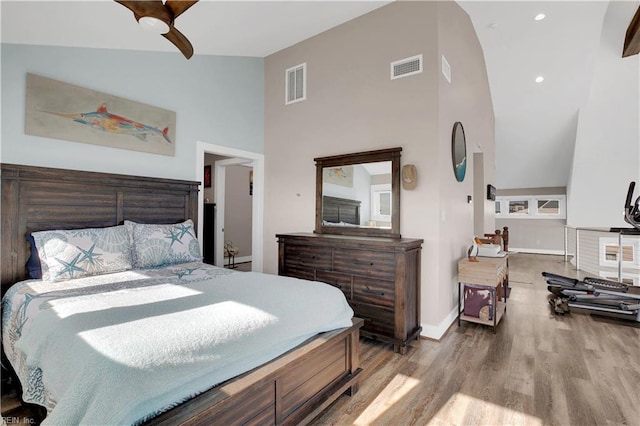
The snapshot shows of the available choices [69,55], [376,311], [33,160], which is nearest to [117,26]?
[69,55]

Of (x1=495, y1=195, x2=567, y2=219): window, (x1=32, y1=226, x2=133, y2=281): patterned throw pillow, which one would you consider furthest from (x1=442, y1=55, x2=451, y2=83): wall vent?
(x1=495, y1=195, x2=567, y2=219): window

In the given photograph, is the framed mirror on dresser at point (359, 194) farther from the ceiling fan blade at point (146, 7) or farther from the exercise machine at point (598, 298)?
the exercise machine at point (598, 298)

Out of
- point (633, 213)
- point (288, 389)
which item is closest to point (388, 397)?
point (288, 389)

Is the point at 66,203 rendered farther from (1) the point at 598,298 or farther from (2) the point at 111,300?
(1) the point at 598,298

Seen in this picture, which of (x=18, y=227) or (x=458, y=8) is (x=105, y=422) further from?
(x=458, y=8)

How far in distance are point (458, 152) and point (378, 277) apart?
1.90 metres

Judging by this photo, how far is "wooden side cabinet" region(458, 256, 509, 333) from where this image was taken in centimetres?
A: 327

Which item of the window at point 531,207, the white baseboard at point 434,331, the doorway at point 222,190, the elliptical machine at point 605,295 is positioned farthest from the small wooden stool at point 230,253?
the window at point 531,207

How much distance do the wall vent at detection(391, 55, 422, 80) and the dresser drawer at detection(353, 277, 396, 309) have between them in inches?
84.6

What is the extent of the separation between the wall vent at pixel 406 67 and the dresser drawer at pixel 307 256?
2.00 m

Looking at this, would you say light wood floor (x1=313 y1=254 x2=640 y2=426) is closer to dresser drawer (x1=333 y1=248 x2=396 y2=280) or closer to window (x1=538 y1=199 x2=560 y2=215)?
dresser drawer (x1=333 y1=248 x2=396 y2=280)

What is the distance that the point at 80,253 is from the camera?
2.34 m

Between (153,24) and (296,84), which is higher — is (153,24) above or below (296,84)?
below

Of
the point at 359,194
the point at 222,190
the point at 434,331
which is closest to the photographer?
the point at 434,331
